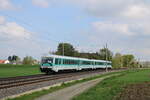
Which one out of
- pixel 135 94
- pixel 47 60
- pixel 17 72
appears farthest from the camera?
pixel 17 72

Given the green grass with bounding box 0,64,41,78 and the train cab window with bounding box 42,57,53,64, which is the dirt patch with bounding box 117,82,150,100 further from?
the train cab window with bounding box 42,57,53,64

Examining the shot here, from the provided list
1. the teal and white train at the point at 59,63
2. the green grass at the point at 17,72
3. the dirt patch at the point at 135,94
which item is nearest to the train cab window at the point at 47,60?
the teal and white train at the point at 59,63

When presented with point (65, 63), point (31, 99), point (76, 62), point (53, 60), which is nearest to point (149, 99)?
point (31, 99)

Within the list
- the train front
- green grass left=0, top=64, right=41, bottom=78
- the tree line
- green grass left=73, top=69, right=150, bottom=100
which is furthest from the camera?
the tree line

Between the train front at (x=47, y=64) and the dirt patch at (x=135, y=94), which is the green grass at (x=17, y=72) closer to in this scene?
the train front at (x=47, y=64)

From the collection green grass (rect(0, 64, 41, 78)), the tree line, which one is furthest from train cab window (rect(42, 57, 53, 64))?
the tree line

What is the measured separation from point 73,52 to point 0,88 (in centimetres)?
10809

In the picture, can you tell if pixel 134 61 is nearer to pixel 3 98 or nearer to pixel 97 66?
pixel 97 66

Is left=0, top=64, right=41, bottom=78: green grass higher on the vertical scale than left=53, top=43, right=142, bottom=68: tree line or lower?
lower

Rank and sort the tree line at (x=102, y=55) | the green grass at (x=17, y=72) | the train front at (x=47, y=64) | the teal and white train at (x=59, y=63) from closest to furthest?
the train front at (x=47, y=64), the teal and white train at (x=59, y=63), the green grass at (x=17, y=72), the tree line at (x=102, y=55)

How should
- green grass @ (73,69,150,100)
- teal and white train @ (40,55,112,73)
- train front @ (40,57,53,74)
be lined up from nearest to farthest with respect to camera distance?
green grass @ (73,69,150,100) < train front @ (40,57,53,74) < teal and white train @ (40,55,112,73)

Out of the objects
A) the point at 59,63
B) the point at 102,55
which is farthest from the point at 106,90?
the point at 102,55

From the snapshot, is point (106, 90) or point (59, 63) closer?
point (106, 90)

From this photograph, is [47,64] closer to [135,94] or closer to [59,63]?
[59,63]
